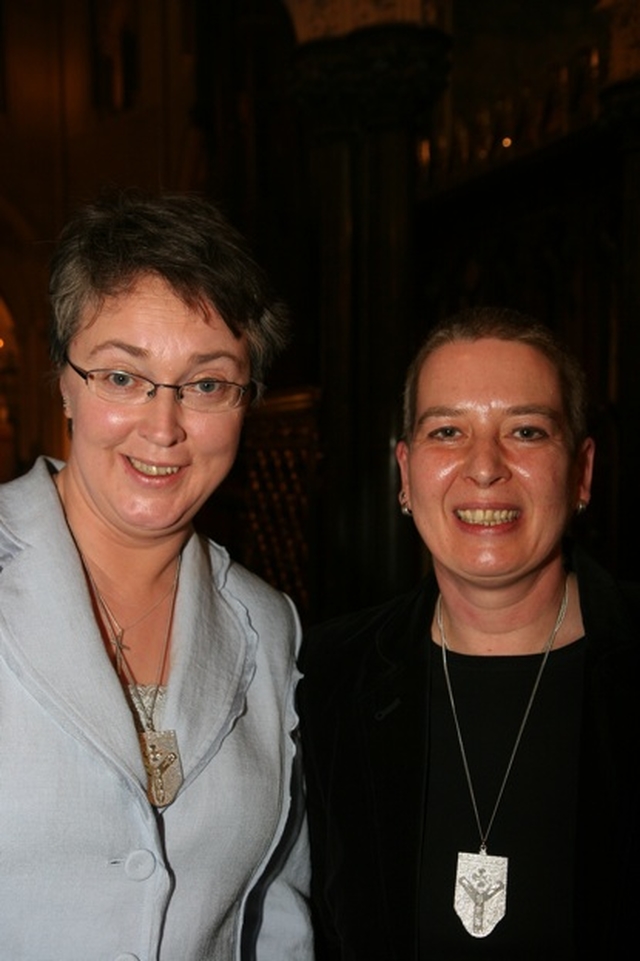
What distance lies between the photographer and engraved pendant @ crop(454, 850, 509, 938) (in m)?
2.26

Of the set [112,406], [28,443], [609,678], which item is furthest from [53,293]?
[28,443]

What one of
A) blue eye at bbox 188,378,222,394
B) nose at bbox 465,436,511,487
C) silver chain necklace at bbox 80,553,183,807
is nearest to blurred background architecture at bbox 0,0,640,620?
blue eye at bbox 188,378,222,394

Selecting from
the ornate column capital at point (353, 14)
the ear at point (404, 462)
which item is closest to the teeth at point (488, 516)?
the ear at point (404, 462)

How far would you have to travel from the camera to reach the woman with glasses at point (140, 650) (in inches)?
82.2

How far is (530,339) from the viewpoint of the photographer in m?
2.50

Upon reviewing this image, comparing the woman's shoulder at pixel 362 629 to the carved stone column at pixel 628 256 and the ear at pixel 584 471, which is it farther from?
the carved stone column at pixel 628 256

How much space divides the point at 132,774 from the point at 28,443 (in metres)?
11.8

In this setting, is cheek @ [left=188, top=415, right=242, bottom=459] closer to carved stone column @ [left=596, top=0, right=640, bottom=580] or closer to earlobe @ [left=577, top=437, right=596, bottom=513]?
earlobe @ [left=577, top=437, right=596, bottom=513]

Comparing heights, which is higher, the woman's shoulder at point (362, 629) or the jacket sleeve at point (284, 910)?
the woman's shoulder at point (362, 629)

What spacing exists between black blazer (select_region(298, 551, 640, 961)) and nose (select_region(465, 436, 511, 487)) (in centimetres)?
33

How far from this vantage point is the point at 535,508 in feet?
7.95

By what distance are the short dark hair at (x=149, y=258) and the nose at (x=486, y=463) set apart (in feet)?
1.64

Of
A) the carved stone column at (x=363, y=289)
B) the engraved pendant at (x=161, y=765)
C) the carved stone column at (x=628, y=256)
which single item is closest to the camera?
the engraved pendant at (x=161, y=765)

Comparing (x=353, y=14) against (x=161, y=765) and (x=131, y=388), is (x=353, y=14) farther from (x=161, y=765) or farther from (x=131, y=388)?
(x=161, y=765)
